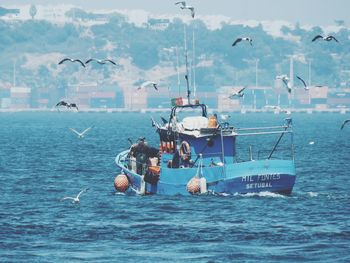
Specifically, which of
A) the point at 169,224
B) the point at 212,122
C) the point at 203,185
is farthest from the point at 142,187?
the point at 169,224

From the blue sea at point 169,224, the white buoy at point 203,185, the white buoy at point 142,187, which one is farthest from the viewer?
the white buoy at point 142,187

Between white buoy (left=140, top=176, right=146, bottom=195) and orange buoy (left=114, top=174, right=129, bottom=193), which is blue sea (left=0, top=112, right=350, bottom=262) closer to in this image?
orange buoy (left=114, top=174, right=129, bottom=193)

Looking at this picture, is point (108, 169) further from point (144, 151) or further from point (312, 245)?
point (312, 245)

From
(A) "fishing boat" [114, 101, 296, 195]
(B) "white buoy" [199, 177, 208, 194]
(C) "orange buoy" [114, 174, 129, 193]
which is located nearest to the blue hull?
(A) "fishing boat" [114, 101, 296, 195]

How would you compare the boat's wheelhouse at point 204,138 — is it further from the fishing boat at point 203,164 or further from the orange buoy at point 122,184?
the orange buoy at point 122,184

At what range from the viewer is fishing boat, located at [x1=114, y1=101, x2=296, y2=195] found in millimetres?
60938

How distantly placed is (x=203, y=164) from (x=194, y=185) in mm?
2122

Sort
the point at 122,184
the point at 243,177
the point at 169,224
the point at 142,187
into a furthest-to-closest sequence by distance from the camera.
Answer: the point at 122,184, the point at 142,187, the point at 243,177, the point at 169,224

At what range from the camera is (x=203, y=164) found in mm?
63031

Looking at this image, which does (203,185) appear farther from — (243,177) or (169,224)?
(169,224)

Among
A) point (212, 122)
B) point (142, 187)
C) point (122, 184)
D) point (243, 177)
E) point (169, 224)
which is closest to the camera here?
point (169, 224)

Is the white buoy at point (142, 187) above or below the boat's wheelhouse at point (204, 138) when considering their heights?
below

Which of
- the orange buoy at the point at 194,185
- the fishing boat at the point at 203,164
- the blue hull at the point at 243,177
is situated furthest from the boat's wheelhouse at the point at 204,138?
the orange buoy at the point at 194,185

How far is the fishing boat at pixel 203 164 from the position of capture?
60.9 metres
